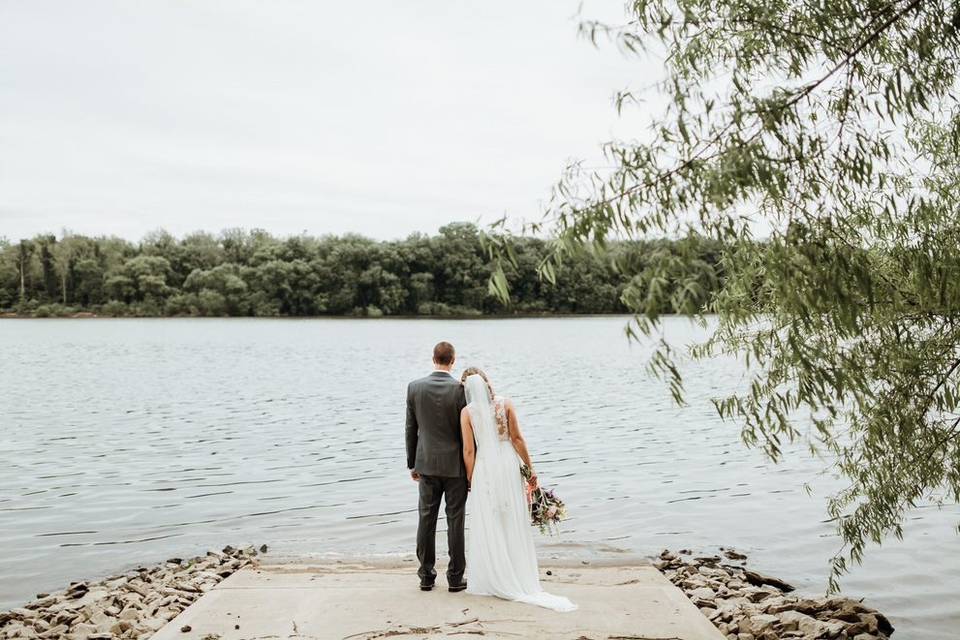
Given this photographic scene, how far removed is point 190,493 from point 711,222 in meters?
13.7

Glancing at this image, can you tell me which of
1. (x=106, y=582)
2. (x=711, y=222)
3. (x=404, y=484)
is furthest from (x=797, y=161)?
(x=404, y=484)

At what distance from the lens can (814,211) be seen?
497cm

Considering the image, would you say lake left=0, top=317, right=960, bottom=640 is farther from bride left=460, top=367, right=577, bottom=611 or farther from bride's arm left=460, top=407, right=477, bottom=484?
bride's arm left=460, top=407, right=477, bottom=484

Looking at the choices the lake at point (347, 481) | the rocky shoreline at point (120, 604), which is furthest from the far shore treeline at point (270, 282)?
the rocky shoreline at point (120, 604)

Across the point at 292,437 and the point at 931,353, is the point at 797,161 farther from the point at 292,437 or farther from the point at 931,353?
the point at 292,437

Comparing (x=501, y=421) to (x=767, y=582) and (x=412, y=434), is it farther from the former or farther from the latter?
(x=767, y=582)

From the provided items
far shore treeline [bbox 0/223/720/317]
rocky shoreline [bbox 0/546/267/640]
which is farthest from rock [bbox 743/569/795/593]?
far shore treeline [bbox 0/223/720/317]

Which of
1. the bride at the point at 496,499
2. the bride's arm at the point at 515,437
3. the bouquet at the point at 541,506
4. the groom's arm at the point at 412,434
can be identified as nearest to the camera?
the bride at the point at 496,499

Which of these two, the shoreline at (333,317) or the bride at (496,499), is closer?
the bride at (496,499)

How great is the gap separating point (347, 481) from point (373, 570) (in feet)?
25.7

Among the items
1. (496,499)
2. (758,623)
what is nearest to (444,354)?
(496,499)

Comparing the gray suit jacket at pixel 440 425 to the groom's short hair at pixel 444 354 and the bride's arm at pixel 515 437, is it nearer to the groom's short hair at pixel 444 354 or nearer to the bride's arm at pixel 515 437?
the groom's short hair at pixel 444 354

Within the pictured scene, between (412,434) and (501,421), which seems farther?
(412,434)

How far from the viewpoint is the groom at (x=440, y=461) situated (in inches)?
301
